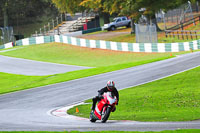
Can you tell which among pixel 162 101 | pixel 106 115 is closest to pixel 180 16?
pixel 162 101

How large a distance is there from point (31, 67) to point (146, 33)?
45.9ft

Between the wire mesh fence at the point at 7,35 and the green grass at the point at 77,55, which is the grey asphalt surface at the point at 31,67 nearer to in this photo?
the green grass at the point at 77,55

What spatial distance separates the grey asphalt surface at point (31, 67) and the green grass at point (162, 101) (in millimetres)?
15379

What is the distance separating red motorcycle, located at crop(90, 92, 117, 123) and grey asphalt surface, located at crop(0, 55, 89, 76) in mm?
21732

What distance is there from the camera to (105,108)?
12656 mm

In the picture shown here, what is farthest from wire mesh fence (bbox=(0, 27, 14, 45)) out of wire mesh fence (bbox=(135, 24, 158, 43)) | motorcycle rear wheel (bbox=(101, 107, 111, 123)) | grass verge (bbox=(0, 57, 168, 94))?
motorcycle rear wheel (bbox=(101, 107, 111, 123))

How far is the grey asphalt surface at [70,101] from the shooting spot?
11117 mm

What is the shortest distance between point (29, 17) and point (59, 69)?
52236 mm

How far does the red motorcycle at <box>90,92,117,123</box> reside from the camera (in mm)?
12453

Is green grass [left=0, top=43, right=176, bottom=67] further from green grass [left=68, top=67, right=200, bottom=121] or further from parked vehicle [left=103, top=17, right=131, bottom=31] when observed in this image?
green grass [left=68, top=67, right=200, bottom=121]

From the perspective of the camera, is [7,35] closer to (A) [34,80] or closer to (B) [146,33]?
(B) [146,33]

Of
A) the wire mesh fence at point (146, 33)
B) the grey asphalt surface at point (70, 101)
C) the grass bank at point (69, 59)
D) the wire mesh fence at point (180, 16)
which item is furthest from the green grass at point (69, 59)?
the wire mesh fence at point (180, 16)

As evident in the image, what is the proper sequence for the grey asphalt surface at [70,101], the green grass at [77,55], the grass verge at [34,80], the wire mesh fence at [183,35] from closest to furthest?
the grey asphalt surface at [70,101] → the grass verge at [34,80] → the green grass at [77,55] → the wire mesh fence at [183,35]

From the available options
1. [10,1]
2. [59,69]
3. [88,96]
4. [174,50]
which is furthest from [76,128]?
[10,1]
